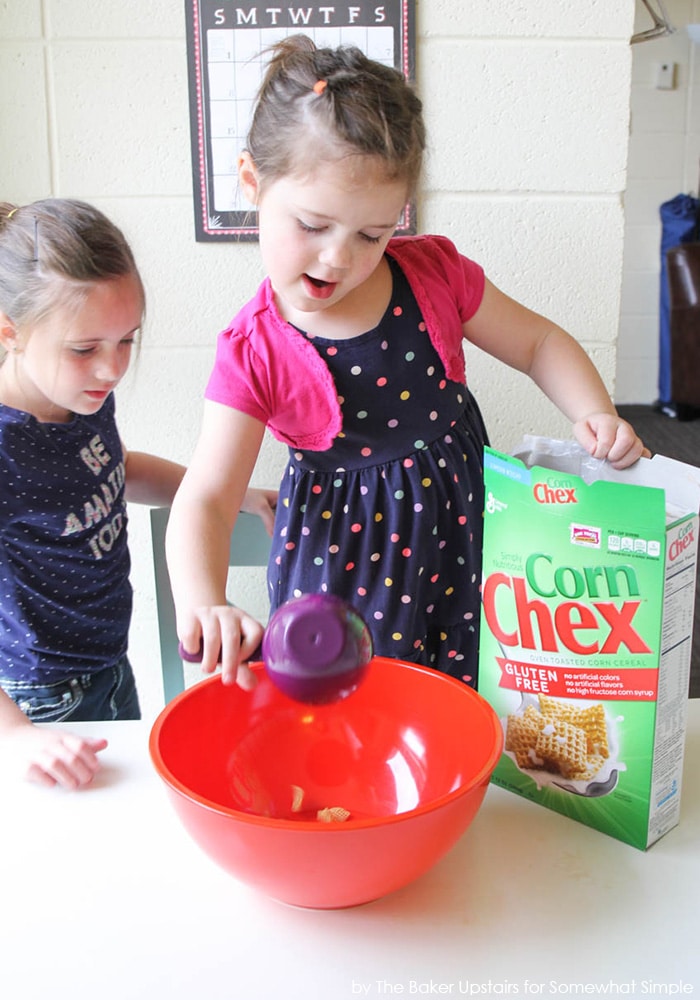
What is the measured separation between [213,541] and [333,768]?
0.25 meters

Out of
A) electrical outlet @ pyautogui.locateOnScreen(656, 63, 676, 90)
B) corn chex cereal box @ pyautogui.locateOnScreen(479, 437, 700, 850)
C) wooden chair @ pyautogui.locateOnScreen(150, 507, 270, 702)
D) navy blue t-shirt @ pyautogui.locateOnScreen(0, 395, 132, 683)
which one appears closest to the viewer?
corn chex cereal box @ pyautogui.locateOnScreen(479, 437, 700, 850)

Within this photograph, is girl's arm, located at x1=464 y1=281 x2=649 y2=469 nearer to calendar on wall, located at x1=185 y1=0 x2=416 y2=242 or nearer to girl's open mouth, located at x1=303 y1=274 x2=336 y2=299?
girl's open mouth, located at x1=303 y1=274 x2=336 y2=299

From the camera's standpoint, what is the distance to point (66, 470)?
1296 millimetres

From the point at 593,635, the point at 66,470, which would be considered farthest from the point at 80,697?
the point at 593,635

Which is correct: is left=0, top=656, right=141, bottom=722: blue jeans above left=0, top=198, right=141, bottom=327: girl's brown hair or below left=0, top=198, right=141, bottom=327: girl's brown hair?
below

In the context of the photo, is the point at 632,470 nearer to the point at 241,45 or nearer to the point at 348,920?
the point at 348,920

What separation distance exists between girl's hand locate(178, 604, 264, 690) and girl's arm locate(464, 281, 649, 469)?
470 millimetres

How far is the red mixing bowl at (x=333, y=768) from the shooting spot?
0.67 m

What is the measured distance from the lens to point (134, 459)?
150 centimetres

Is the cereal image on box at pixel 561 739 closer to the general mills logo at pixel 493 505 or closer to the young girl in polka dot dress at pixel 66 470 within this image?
the general mills logo at pixel 493 505

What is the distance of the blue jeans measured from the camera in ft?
4.36

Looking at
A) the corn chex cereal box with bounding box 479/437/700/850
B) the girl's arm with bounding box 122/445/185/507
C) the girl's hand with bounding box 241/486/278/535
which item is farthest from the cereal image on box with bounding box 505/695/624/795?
the girl's arm with bounding box 122/445/185/507

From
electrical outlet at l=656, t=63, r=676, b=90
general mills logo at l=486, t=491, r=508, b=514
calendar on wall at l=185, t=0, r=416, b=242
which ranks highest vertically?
electrical outlet at l=656, t=63, r=676, b=90

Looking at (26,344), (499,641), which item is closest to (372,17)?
(26,344)
